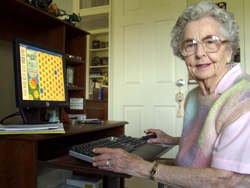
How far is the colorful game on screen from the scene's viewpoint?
1.06 m

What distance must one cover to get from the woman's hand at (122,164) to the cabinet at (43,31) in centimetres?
92


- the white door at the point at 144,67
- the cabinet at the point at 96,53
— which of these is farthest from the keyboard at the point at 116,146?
the cabinet at the point at 96,53

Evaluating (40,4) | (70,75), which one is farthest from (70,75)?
(40,4)

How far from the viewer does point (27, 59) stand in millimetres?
1082

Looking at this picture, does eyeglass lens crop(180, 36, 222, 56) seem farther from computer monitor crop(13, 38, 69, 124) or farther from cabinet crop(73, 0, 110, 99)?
cabinet crop(73, 0, 110, 99)

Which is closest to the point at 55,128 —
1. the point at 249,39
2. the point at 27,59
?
the point at 27,59

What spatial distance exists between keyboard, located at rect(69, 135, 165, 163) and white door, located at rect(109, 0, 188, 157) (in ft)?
4.49

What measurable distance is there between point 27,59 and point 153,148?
2.45 ft


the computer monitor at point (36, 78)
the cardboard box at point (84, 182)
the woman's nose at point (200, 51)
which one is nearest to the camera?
the woman's nose at point (200, 51)

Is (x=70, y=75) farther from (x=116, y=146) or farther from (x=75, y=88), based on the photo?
(x=116, y=146)

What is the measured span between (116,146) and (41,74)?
0.57 meters

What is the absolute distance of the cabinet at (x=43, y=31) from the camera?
132cm

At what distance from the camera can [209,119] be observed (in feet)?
2.56

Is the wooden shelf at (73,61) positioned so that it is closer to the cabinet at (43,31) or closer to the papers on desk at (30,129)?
the cabinet at (43,31)
